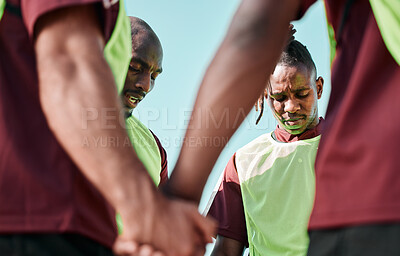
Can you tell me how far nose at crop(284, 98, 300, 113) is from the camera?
11.2 feet

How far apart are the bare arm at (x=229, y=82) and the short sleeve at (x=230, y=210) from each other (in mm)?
2249

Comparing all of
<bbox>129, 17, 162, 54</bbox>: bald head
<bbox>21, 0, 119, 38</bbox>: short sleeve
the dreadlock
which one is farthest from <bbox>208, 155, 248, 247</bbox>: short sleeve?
<bbox>21, 0, 119, 38</bbox>: short sleeve

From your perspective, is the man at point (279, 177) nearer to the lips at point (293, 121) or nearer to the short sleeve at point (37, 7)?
the lips at point (293, 121)

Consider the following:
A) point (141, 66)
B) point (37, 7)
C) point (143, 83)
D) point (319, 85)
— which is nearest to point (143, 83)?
point (143, 83)

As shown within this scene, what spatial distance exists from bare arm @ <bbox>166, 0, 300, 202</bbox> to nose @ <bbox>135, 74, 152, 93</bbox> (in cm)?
217

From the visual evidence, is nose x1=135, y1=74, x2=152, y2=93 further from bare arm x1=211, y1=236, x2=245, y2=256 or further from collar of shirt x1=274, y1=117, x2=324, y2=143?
bare arm x1=211, y1=236, x2=245, y2=256

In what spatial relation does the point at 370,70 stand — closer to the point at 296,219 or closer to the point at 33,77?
the point at 33,77

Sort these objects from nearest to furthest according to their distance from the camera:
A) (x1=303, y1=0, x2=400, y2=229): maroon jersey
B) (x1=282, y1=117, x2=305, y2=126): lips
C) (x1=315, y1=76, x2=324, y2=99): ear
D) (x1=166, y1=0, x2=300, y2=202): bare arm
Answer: (x1=303, y1=0, x2=400, y2=229): maroon jersey < (x1=166, y1=0, x2=300, y2=202): bare arm < (x1=282, y1=117, x2=305, y2=126): lips < (x1=315, y1=76, x2=324, y2=99): ear

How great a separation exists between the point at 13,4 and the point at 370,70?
0.70 metres

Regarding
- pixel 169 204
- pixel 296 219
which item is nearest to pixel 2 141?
pixel 169 204

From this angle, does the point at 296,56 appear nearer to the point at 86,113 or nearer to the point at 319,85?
the point at 319,85

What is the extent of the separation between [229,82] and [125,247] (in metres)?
0.40

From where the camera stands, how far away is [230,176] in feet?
11.7

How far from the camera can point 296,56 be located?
348 centimetres
